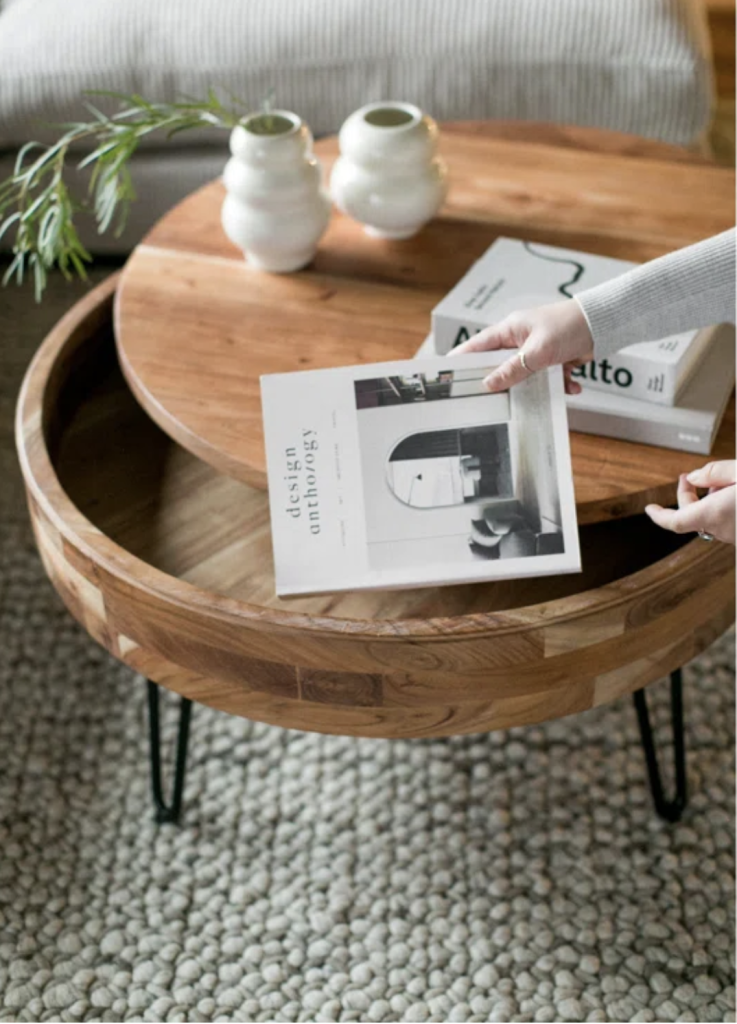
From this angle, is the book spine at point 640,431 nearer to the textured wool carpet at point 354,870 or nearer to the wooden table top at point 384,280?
the wooden table top at point 384,280

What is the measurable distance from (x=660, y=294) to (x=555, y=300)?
0.18 metres

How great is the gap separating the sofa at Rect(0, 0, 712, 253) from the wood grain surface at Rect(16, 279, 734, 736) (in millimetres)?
885

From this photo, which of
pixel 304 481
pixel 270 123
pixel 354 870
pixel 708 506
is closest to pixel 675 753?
pixel 354 870

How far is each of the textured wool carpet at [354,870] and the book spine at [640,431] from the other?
1.53 feet

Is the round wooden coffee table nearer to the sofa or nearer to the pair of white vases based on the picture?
the pair of white vases

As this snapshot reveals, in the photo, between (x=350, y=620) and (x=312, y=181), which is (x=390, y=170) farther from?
(x=350, y=620)

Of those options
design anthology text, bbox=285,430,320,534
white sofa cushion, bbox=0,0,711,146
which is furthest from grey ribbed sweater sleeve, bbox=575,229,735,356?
white sofa cushion, bbox=0,0,711,146

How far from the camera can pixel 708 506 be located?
999 mm

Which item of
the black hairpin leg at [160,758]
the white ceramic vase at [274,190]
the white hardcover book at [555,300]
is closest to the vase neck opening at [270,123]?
the white ceramic vase at [274,190]

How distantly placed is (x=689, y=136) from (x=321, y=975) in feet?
4.77

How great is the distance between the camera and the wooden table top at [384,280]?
120 centimetres

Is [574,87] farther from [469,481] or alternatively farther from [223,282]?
[469,481]

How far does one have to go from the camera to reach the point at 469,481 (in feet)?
3.51

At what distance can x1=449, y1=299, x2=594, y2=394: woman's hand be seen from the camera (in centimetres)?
108
